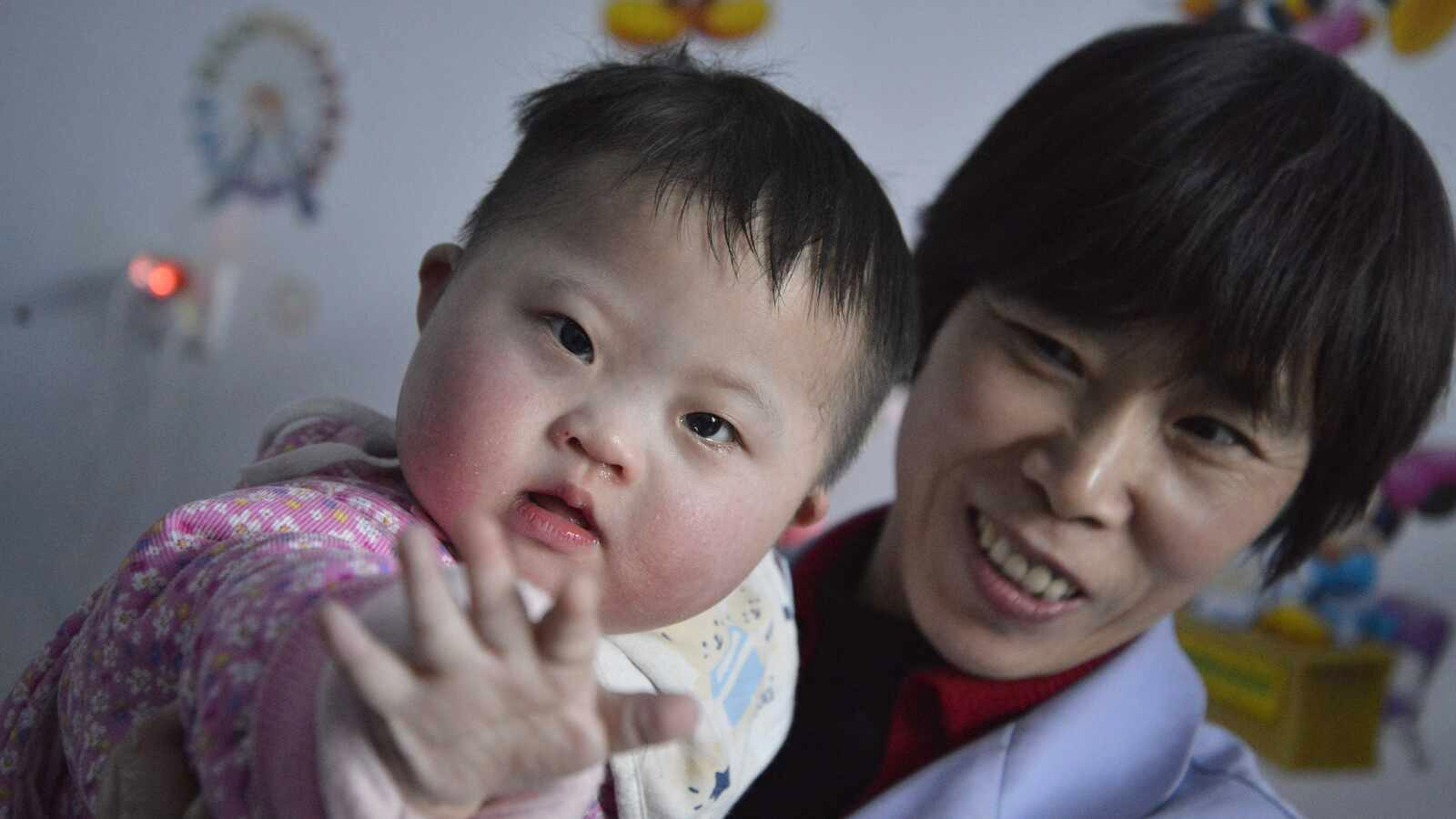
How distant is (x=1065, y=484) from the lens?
3.43 ft

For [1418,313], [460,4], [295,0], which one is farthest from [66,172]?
[1418,313]

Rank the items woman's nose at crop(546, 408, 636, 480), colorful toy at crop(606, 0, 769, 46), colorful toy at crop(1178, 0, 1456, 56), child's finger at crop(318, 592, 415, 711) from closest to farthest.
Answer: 1. child's finger at crop(318, 592, 415, 711)
2. woman's nose at crop(546, 408, 636, 480)
3. colorful toy at crop(606, 0, 769, 46)
4. colorful toy at crop(1178, 0, 1456, 56)

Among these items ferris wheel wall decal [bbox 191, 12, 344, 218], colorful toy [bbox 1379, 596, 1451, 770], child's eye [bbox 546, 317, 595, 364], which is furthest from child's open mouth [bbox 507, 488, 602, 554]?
colorful toy [bbox 1379, 596, 1451, 770]

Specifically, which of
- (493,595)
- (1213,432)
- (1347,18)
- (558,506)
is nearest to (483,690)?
(493,595)

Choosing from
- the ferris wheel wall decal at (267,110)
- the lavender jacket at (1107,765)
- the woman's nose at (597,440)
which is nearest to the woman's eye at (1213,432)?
the lavender jacket at (1107,765)

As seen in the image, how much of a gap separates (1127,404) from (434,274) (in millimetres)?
636

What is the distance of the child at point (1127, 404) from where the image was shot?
3.37 feet

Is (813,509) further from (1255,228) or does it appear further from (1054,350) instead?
(1255,228)

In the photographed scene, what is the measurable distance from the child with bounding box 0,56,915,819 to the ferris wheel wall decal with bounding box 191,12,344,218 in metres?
0.77

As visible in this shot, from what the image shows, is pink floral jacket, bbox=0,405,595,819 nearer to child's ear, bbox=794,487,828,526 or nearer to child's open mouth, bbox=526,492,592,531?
child's open mouth, bbox=526,492,592,531

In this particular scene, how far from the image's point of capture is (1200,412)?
1.05 meters

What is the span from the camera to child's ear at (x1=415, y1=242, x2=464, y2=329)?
3.05 feet

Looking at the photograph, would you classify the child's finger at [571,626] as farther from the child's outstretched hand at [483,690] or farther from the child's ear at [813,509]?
the child's ear at [813,509]

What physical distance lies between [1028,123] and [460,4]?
0.88 metres
